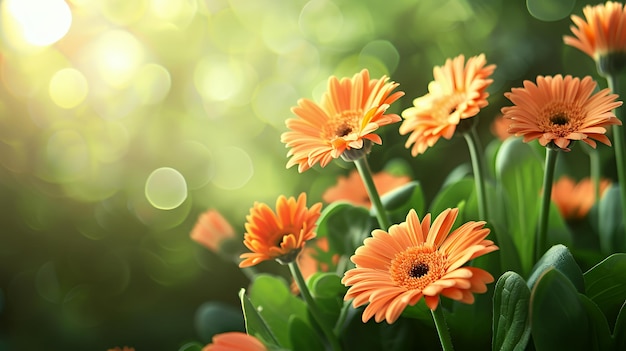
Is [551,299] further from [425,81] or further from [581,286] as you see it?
[425,81]

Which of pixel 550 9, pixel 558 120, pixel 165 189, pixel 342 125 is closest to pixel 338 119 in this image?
pixel 342 125

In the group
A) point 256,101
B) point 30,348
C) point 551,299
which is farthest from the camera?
point 256,101

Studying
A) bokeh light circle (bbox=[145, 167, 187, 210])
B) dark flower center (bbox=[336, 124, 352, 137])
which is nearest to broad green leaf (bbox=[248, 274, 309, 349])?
dark flower center (bbox=[336, 124, 352, 137])

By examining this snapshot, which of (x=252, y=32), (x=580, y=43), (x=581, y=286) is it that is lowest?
(x=581, y=286)

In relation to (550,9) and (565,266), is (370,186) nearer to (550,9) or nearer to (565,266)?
(565,266)

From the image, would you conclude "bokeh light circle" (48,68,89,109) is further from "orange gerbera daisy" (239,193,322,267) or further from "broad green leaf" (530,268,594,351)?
"broad green leaf" (530,268,594,351)

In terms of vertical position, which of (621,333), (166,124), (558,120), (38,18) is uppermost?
(38,18)

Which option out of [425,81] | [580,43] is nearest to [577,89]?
[580,43]
